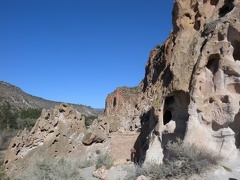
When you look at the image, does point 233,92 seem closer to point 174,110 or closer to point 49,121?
point 174,110

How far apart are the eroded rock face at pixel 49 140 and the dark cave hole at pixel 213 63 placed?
27.0 ft

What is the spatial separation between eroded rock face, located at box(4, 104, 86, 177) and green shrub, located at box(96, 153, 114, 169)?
4.84ft

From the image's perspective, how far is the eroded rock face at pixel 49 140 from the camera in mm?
14211

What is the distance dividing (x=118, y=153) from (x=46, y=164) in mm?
6410

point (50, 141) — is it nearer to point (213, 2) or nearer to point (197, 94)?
point (197, 94)

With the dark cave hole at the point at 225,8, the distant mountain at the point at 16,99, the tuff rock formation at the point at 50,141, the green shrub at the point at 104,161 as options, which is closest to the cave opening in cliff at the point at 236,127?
the dark cave hole at the point at 225,8

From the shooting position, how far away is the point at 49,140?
15367 millimetres

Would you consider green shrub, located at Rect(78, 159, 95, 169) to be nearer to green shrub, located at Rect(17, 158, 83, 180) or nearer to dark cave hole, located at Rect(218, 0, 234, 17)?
green shrub, located at Rect(17, 158, 83, 180)

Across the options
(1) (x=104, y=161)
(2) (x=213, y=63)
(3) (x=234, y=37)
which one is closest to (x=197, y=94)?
(2) (x=213, y=63)

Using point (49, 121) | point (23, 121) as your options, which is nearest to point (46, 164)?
point (49, 121)

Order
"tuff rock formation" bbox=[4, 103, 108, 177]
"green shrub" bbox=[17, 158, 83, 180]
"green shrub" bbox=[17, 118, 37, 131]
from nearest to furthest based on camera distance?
"green shrub" bbox=[17, 158, 83, 180], "tuff rock formation" bbox=[4, 103, 108, 177], "green shrub" bbox=[17, 118, 37, 131]

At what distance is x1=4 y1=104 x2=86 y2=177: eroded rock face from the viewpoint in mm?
14211

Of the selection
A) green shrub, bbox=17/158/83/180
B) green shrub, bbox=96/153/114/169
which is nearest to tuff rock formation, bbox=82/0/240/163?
green shrub, bbox=96/153/114/169

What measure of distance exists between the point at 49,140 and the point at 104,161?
2.98 meters
